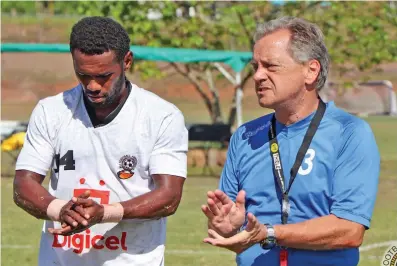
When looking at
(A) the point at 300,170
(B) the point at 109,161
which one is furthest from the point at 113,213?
A: (A) the point at 300,170

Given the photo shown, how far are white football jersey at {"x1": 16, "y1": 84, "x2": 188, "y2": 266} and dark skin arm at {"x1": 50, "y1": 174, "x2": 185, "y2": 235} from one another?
0.06 meters

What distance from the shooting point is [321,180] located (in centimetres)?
444

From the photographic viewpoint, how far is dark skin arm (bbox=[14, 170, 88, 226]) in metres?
4.82

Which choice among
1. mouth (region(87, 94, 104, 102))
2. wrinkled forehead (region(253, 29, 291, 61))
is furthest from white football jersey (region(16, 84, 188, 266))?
wrinkled forehead (region(253, 29, 291, 61))

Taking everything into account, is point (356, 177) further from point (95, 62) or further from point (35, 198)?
point (35, 198)

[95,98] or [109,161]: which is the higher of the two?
[95,98]

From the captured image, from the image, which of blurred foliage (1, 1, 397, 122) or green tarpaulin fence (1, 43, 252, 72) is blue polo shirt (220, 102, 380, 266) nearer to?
green tarpaulin fence (1, 43, 252, 72)

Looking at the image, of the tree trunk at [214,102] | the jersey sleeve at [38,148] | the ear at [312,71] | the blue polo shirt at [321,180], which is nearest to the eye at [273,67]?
the ear at [312,71]

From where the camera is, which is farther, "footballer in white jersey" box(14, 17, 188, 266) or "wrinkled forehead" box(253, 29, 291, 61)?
"footballer in white jersey" box(14, 17, 188, 266)

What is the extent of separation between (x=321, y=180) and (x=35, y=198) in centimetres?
158

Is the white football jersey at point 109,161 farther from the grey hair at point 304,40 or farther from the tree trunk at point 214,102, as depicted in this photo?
the tree trunk at point 214,102

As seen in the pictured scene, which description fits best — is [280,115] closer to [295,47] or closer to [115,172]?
[295,47]

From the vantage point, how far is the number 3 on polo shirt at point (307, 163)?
445cm

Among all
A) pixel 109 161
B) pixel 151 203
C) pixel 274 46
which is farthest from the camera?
pixel 109 161
